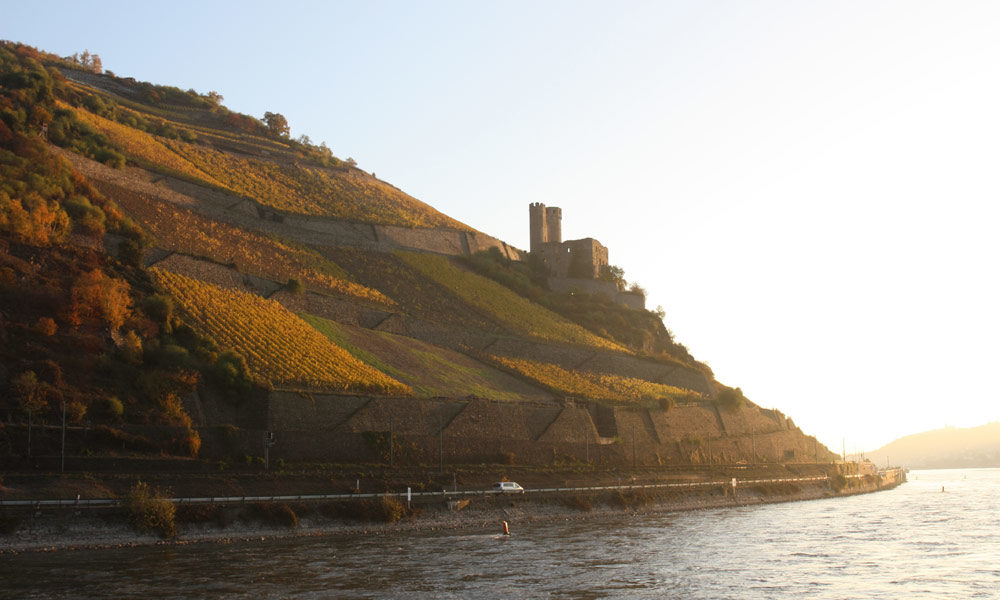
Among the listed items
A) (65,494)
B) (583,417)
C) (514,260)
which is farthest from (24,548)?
(514,260)

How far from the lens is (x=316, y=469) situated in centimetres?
4619

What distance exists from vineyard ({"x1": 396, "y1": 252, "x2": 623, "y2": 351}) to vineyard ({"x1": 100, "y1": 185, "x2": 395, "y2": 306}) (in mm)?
13322

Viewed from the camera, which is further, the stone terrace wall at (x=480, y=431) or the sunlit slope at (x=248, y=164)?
the sunlit slope at (x=248, y=164)

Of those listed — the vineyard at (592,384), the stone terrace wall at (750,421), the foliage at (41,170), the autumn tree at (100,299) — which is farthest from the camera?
the stone terrace wall at (750,421)

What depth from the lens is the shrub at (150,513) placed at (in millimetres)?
36188

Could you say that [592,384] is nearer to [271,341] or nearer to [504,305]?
[504,305]

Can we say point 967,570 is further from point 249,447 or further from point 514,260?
point 514,260

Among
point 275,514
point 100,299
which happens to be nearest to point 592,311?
point 100,299

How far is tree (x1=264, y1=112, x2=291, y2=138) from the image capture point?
150 metres

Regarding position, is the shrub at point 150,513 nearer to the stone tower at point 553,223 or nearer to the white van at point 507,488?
the white van at point 507,488

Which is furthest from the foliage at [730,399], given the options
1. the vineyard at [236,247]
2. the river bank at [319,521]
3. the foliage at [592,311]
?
the vineyard at [236,247]

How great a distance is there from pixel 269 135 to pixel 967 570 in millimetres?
128413

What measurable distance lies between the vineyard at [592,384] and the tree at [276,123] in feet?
284

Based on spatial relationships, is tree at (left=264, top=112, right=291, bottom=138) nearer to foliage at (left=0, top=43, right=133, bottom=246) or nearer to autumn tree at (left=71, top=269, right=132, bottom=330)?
foliage at (left=0, top=43, right=133, bottom=246)
